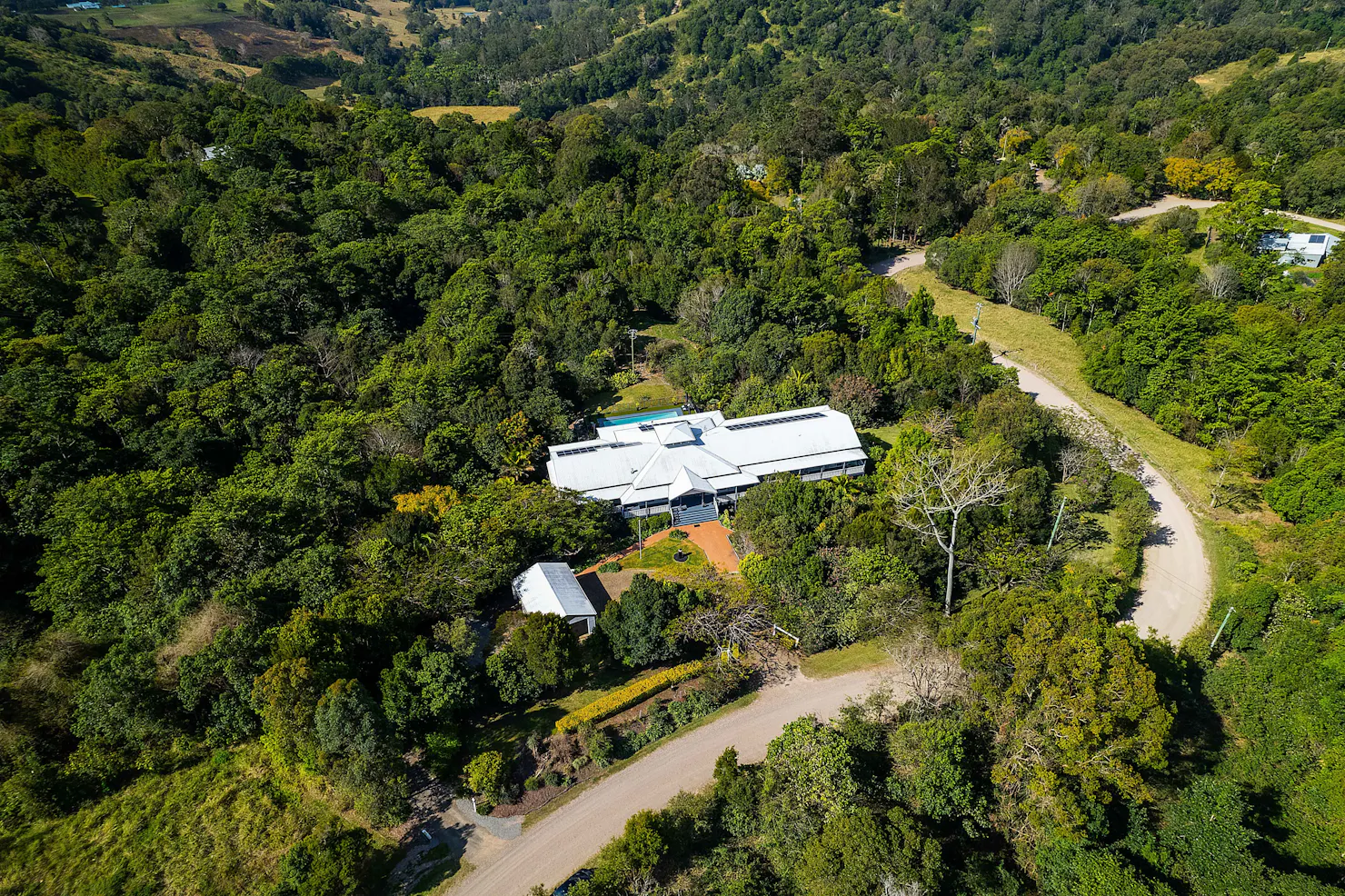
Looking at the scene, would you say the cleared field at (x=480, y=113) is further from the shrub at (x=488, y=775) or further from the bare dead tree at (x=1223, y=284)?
the shrub at (x=488, y=775)

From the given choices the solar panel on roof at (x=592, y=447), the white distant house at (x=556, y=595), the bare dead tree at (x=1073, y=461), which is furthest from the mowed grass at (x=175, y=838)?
the bare dead tree at (x=1073, y=461)

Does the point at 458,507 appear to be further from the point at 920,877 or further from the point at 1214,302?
the point at 1214,302

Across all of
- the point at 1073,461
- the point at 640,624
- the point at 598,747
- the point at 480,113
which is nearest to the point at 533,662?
the point at 598,747

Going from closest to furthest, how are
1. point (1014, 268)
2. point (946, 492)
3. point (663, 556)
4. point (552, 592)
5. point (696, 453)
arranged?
point (946, 492) < point (552, 592) < point (663, 556) < point (696, 453) < point (1014, 268)

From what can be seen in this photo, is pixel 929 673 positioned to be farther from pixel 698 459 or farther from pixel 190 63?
pixel 190 63

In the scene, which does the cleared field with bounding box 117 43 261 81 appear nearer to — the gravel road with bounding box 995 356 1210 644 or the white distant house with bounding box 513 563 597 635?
the white distant house with bounding box 513 563 597 635

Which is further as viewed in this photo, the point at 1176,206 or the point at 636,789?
the point at 1176,206

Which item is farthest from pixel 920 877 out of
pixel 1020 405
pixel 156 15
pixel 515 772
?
pixel 156 15
